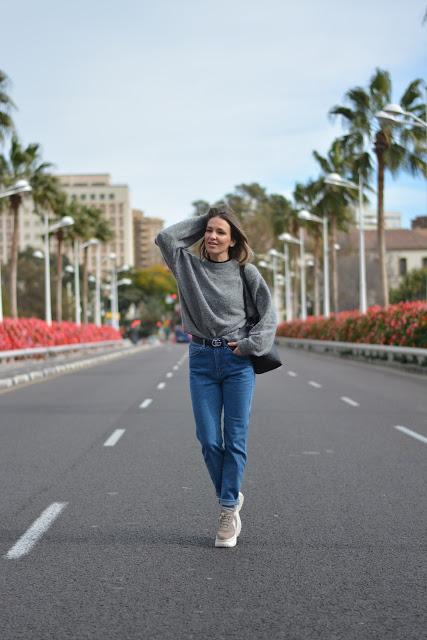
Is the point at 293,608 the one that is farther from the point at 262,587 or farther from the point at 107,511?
the point at 107,511

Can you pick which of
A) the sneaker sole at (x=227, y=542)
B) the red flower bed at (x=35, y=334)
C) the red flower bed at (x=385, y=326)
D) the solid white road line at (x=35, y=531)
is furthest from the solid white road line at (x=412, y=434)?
the red flower bed at (x=35, y=334)

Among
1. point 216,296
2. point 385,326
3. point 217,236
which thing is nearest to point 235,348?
point 216,296

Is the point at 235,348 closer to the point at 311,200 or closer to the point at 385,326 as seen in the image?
the point at 385,326

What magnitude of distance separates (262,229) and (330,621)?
102094 mm

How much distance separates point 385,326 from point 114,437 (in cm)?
2336

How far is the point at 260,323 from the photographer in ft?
19.2

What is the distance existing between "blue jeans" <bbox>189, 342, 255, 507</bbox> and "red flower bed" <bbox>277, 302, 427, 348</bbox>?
2336 cm

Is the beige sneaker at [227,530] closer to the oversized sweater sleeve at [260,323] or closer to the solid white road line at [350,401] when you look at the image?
the oversized sweater sleeve at [260,323]

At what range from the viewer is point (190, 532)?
253 inches

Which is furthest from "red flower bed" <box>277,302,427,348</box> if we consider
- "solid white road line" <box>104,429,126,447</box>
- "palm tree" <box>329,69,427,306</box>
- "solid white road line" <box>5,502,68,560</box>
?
"solid white road line" <box>5,502,68,560</box>

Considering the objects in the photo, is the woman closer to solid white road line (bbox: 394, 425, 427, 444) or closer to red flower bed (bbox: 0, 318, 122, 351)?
solid white road line (bbox: 394, 425, 427, 444)

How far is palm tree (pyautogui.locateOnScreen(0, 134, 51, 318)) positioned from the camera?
4566 cm

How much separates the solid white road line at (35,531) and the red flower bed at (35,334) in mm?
23739

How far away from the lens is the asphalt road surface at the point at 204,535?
4512 mm
